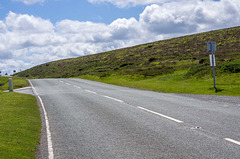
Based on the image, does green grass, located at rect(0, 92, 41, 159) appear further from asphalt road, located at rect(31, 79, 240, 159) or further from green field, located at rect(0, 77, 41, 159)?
asphalt road, located at rect(31, 79, 240, 159)

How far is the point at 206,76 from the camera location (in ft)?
82.7

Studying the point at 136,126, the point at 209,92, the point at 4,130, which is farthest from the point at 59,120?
the point at 209,92

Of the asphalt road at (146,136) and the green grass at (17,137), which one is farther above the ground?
the green grass at (17,137)

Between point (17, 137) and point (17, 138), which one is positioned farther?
point (17, 137)

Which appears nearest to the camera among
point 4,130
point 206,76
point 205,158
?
point 205,158

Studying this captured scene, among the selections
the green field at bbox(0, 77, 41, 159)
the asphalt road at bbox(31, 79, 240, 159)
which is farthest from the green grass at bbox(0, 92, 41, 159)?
the asphalt road at bbox(31, 79, 240, 159)

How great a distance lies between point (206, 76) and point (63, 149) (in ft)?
72.3

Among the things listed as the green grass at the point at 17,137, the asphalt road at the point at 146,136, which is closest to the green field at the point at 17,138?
the green grass at the point at 17,137

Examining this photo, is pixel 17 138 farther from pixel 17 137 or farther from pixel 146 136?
pixel 146 136

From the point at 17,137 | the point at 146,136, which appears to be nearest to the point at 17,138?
the point at 17,137

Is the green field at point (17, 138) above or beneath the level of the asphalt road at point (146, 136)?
above

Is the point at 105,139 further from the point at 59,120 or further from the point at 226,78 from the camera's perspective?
the point at 226,78

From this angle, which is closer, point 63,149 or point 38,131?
point 63,149

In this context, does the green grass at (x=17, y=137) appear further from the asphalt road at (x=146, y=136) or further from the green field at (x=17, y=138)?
the asphalt road at (x=146, y=136)
